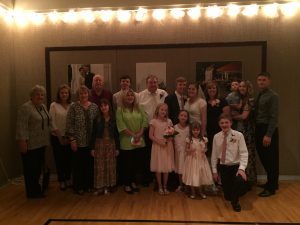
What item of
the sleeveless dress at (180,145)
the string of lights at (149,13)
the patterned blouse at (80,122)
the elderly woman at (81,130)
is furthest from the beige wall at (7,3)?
the sleeveless dress at (180,145)

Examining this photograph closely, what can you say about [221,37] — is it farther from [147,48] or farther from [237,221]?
[237,221]

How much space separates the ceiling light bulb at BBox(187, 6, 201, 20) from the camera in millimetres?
4775

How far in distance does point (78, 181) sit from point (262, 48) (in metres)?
3.37

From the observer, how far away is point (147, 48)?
486 cm

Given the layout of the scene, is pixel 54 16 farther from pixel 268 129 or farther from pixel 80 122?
pixel 268 129

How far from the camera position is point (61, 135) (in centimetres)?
432

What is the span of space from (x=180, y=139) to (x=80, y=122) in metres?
1.35

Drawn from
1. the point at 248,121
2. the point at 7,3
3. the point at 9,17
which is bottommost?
the point at 248,121

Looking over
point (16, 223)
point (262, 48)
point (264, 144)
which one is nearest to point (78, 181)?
point (16, 223)

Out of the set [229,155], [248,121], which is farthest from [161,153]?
[248,121]

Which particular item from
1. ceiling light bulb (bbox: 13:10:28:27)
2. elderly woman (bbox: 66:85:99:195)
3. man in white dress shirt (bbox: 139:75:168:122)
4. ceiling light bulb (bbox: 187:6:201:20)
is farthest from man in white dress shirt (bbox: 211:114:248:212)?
ceiling light bulb (bbox: 13:10:28:27)

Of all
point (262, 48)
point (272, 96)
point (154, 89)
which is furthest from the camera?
point (262, 48)

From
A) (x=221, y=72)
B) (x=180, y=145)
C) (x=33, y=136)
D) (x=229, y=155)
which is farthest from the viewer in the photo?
(x=221, y=72)

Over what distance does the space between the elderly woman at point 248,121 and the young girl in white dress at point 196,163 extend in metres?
0.59
